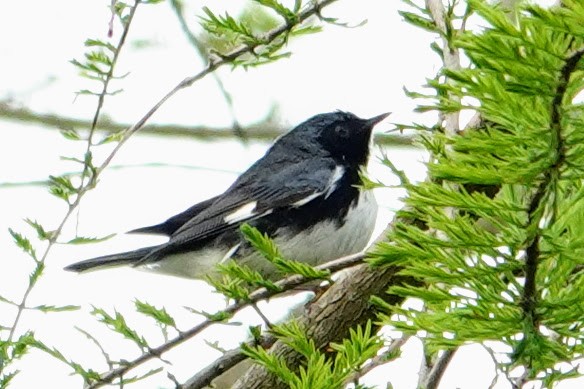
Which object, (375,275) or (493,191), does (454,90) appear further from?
(375,275)

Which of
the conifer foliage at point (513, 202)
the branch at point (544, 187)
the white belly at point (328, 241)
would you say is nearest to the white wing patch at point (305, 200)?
the white belly at point (328, 241)

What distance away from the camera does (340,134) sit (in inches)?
193

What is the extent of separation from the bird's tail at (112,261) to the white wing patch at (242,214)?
34cm

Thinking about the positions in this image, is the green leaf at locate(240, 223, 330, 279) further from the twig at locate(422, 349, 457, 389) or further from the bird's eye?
the bird's eye

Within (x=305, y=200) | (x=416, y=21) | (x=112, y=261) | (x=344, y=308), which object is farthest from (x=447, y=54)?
(x=112, y=261)

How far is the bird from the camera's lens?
13.5ft

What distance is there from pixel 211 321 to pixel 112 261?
270 centimetres

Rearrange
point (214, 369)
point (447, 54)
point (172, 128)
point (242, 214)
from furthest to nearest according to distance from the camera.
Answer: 1. point (172, 128)
2. point (242, 214)
3. point (447, 54)
4. point (214, 369)

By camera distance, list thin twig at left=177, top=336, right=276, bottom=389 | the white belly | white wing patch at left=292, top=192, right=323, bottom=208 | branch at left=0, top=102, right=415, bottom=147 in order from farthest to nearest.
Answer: branch at left=0, top=102, right=415, bottom=147 < white wing patch at left=292, top=192, right=323, bottom=208 < the white belly < thin twig at left=177, top=336, right=276, bottom=389

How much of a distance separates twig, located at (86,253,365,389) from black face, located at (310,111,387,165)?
273cm

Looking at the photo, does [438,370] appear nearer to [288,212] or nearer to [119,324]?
[119,324]

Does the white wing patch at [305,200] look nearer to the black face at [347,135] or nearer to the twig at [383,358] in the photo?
the black face at [347,135]

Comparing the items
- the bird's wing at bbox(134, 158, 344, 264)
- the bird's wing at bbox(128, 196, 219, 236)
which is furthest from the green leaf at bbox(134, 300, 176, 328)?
the bird's wing at bbox(128, 196, 219, 236)

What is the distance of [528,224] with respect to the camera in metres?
1.15
